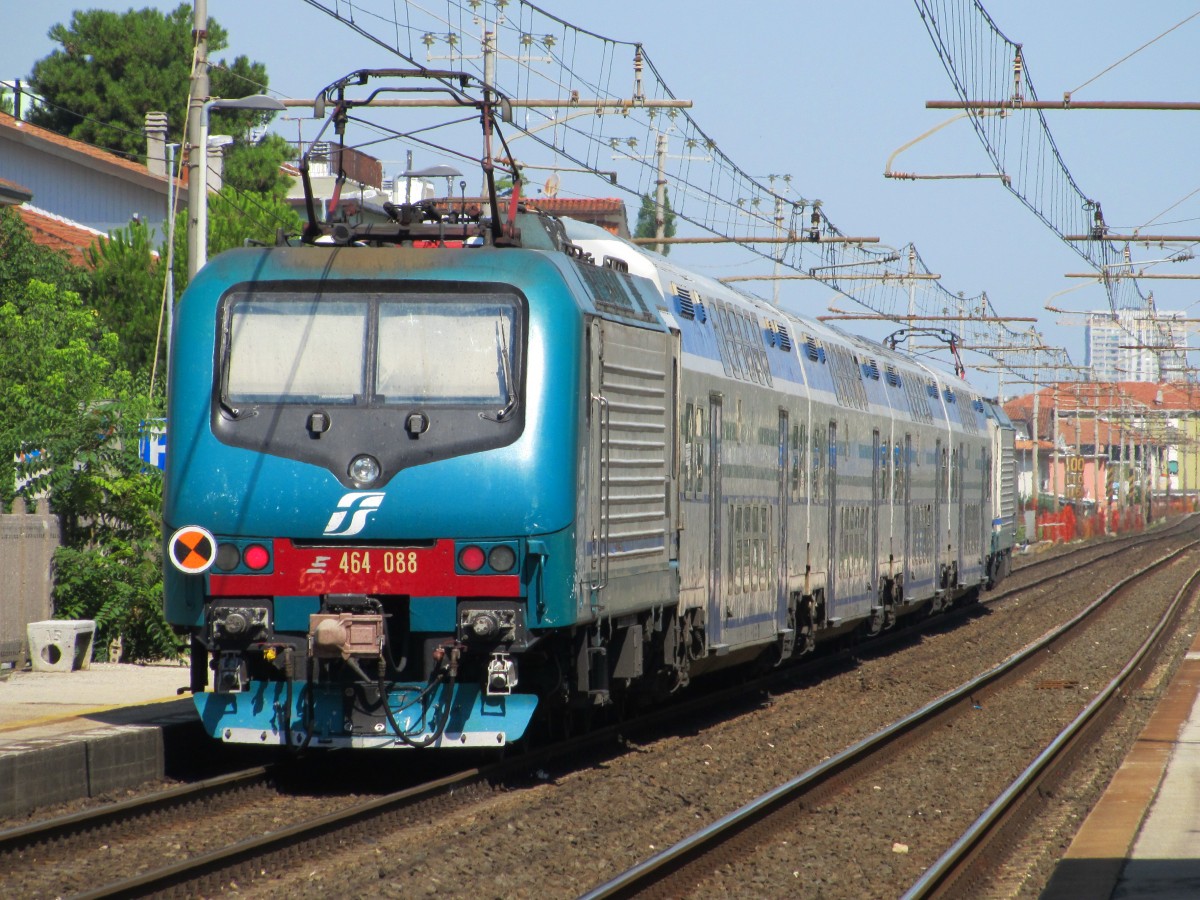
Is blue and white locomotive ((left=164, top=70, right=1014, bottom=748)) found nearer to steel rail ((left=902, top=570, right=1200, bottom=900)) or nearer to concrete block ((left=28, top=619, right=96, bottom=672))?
steel rail ((left=902, top=570, right=1200, bottom=900))

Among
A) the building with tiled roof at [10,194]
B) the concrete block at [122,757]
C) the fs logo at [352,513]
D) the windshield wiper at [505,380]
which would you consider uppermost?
the building with tiled roof at [10,194]

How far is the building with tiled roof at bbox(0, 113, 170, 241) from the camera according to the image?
39.0 metres

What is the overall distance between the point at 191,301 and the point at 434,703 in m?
2.81

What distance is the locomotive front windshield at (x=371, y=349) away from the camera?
33.2 ft

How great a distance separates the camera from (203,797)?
32.5 ft

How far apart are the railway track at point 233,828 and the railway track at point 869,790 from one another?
1.66m

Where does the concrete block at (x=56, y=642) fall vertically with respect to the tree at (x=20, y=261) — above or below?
below

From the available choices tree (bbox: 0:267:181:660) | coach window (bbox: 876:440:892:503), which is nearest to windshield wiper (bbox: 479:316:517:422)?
tree (bbox: 0:267:181:660)

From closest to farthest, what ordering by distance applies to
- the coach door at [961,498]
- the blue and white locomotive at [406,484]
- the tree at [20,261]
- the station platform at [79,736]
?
the station platform at [79,736] → the blue and white locomotive at [406,484] → the coach door at [961,498] → the tree at [20,261]

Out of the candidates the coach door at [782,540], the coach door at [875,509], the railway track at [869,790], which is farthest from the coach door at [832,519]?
the coach door at [875,509]

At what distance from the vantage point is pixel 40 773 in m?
9.48

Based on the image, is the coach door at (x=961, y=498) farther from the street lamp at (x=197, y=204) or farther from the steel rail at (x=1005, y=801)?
the street lamp at (x=197, y=204)

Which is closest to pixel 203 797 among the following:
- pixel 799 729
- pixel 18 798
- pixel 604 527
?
pixel 18 798

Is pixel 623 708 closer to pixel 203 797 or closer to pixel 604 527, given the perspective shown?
pixel 604 527
